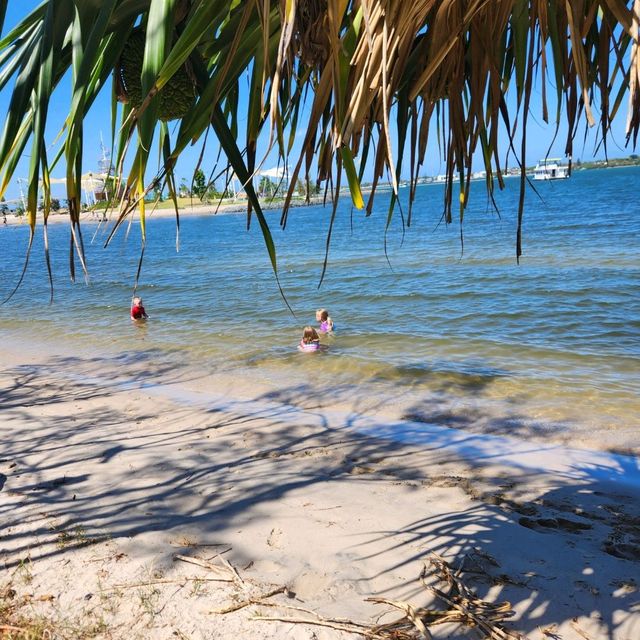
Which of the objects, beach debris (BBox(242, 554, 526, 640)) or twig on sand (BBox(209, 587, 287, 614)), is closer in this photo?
beach debris (BBox(242, 554, 526, 640))

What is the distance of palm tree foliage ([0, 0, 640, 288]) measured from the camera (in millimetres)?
974

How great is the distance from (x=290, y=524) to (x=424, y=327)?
9205 millimetres

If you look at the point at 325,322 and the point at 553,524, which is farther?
the point at 325,322

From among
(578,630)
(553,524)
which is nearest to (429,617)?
(578,630)

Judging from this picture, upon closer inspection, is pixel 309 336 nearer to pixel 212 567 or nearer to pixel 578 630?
pixel 212 567

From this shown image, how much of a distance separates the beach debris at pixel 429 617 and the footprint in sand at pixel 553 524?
1383mm

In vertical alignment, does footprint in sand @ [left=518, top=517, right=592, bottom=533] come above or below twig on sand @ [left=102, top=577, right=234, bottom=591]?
below

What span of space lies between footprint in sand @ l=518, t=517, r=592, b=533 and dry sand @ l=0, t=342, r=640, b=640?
2 cm

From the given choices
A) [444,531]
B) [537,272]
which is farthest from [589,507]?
[537,272]

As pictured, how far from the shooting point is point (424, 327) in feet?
42.3

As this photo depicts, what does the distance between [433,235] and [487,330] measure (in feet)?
79.8

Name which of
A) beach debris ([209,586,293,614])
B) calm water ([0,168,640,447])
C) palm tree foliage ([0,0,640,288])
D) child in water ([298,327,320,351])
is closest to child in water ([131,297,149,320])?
calm water ([0,168,640,447])

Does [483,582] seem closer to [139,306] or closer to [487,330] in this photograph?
[487,330]

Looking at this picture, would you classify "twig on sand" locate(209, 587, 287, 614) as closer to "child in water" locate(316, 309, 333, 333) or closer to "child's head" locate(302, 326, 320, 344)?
"child's head" locate(302, 326, 320, 344)
